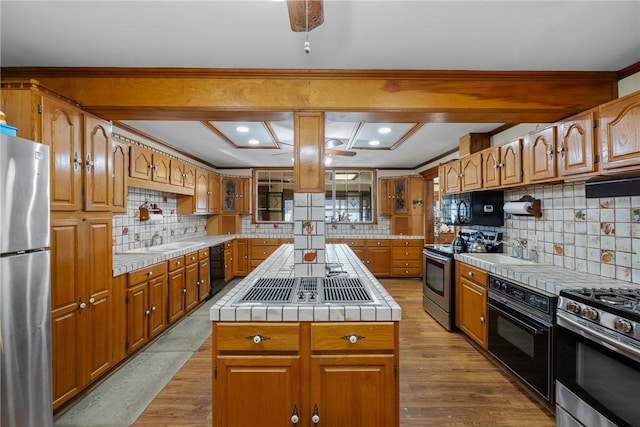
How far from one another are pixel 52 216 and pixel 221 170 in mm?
4322

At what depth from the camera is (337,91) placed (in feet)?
6.63

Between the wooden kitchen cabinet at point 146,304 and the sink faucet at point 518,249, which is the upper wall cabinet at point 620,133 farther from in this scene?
the wooden kitchen cabinet at point 146,304

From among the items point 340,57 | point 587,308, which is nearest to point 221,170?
point 340,57

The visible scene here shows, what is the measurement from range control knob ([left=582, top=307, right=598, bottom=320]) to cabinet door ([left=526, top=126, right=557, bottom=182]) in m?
1.06

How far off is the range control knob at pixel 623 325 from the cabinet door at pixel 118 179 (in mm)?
3316

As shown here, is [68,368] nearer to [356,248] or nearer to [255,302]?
[255,302]

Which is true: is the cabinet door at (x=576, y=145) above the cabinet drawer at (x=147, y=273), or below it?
above

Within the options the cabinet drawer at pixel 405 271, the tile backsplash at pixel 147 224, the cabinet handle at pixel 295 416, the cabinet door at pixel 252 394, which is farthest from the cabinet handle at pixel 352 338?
the cabinet drawer at pixel 405 271

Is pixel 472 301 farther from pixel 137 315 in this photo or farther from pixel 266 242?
pixel 266 242

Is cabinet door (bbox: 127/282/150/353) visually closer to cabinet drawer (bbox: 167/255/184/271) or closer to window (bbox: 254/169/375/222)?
cabinet drawer (bbox: 167/255/184/271)

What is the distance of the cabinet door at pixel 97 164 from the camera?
2023mm

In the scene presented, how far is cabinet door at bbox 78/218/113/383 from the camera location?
2.02m

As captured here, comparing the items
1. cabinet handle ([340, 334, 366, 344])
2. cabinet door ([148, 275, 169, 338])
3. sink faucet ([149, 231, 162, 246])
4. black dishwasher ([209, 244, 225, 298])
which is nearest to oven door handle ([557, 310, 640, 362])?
cabinet handle ([340, 334, 366, 344])

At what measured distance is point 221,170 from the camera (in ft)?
19.6
